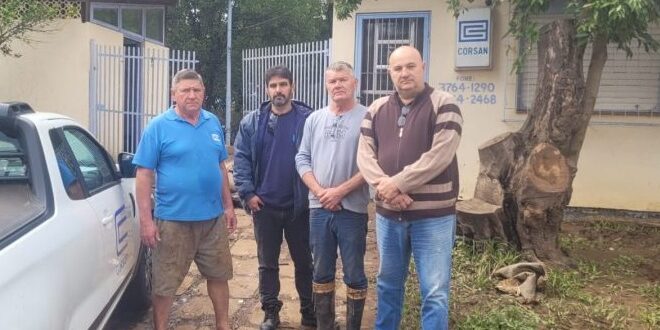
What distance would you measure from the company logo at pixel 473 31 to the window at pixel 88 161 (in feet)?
16.3

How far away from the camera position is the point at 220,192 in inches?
144

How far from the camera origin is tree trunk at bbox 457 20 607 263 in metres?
4.91

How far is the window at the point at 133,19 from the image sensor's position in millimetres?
11469

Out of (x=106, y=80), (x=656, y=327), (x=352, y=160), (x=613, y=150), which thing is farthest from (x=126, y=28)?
(x=656, y=327)

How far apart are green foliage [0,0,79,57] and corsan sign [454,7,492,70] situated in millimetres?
6427

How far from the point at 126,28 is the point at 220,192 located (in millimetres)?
9860

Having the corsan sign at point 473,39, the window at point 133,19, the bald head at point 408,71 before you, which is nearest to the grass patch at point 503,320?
the bald head at point 408,71

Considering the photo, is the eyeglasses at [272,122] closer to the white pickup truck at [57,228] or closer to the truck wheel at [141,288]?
the white pickup truck at [57,228]

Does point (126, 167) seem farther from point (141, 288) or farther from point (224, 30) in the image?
point (224, 30)

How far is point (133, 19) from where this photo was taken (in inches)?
506

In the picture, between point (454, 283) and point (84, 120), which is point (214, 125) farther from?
point (84, 120)

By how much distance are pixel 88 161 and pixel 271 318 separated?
4.81 ft

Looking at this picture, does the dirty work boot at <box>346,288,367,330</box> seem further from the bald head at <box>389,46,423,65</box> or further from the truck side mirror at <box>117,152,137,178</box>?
the truck side mirror at <box>117,152,137,178</box>

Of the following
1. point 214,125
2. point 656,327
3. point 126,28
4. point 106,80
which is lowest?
point 656,327
